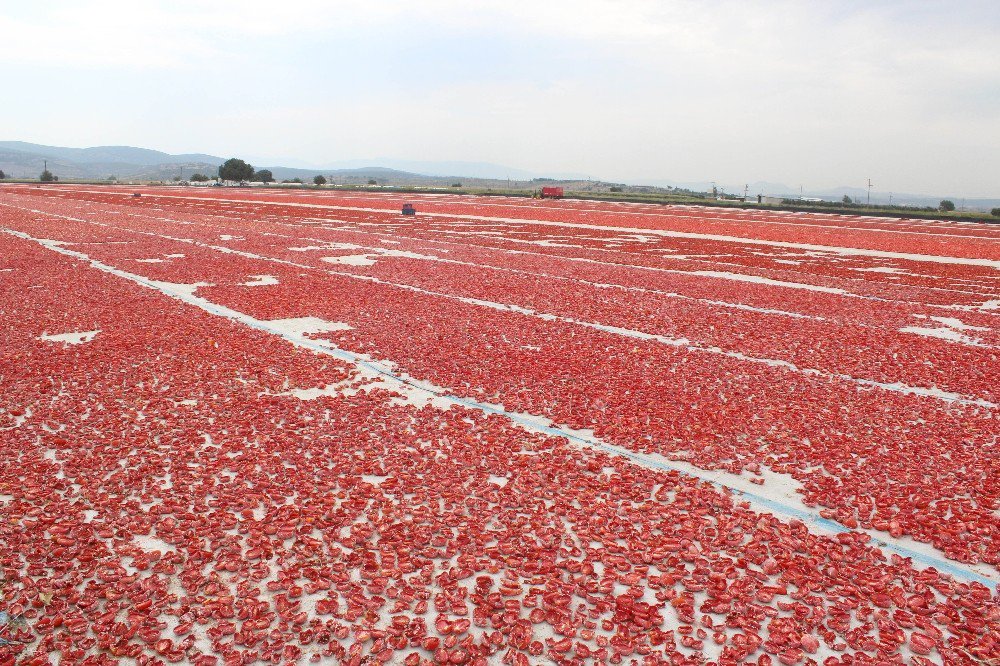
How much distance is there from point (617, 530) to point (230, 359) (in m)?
6.48

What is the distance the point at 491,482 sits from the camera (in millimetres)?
5898

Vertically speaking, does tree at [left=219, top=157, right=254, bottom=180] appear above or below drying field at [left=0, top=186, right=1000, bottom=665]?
above

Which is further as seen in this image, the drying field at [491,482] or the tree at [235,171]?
the tree at [235,171]

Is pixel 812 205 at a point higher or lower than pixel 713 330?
higher

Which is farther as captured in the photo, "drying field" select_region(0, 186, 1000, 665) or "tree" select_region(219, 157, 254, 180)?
"tree" select_region(219, 157, 254, 180)

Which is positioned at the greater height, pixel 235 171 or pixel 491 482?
pixel 235 171

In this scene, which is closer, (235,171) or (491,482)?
(491,482)

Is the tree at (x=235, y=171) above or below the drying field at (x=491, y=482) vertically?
above

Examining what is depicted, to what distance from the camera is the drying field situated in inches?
156

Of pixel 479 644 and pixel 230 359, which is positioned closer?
pixel 479 644

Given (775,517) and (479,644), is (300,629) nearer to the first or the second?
(479,644)

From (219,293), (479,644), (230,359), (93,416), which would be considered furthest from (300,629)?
(219,293)

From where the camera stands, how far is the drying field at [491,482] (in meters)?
3.97

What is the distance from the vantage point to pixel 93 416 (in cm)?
712
